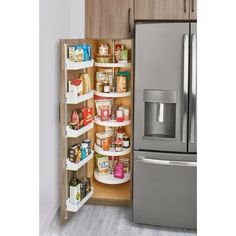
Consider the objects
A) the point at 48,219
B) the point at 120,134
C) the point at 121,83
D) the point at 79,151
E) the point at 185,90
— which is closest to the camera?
the point at 185,90

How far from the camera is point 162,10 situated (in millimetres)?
3049

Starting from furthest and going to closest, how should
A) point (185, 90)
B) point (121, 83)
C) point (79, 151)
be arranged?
point (121, 83), point (79, 151), point (185, 90)

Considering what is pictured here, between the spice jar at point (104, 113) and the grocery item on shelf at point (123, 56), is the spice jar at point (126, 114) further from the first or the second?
the grocery item on shelf at point (123, 56)

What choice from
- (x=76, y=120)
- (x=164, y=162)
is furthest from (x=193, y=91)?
(x=76, y=120)

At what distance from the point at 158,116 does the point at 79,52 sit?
0.76 metres

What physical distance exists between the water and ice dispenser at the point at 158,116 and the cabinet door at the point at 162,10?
2.05 feet

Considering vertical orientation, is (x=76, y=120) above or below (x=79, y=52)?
below

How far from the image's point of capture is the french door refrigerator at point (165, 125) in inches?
111

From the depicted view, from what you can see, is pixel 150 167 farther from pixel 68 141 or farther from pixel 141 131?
pixel 68 141

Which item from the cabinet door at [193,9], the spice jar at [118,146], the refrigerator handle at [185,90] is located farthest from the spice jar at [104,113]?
the cabinet door at [193,9]

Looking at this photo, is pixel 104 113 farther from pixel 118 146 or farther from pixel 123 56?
pixel 123 56
